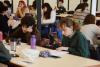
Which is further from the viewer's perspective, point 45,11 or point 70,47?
point 45,11

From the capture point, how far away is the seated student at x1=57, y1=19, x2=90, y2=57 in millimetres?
3715

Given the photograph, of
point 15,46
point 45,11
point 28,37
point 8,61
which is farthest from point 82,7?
point 8,61

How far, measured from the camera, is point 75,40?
12.4 ft

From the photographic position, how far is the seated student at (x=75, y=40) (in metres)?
3.71

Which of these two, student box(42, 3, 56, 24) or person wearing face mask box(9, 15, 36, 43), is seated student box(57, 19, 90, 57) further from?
student box(42, 3, 56, 24)

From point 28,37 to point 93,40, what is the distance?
149cm

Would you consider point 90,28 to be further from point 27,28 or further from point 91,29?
point 27,28

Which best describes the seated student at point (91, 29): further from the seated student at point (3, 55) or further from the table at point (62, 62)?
the seated student at point (3, 55)

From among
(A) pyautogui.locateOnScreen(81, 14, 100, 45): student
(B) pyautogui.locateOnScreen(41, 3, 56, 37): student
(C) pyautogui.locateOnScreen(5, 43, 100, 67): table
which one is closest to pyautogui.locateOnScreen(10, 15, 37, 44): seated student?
(C) pyautogui.locateOnScreen(5, 43, 100, 67): table

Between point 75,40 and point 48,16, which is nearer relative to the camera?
point 75,40

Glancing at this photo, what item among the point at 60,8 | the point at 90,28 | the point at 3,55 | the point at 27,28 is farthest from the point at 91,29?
the point at 60,8

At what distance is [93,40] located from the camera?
530cm

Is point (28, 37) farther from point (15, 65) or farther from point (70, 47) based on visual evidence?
point (15, 65)

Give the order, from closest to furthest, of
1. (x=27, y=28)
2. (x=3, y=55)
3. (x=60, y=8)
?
(x=3, y=55)
(x=27, y=28)
(x=60, y=8)
